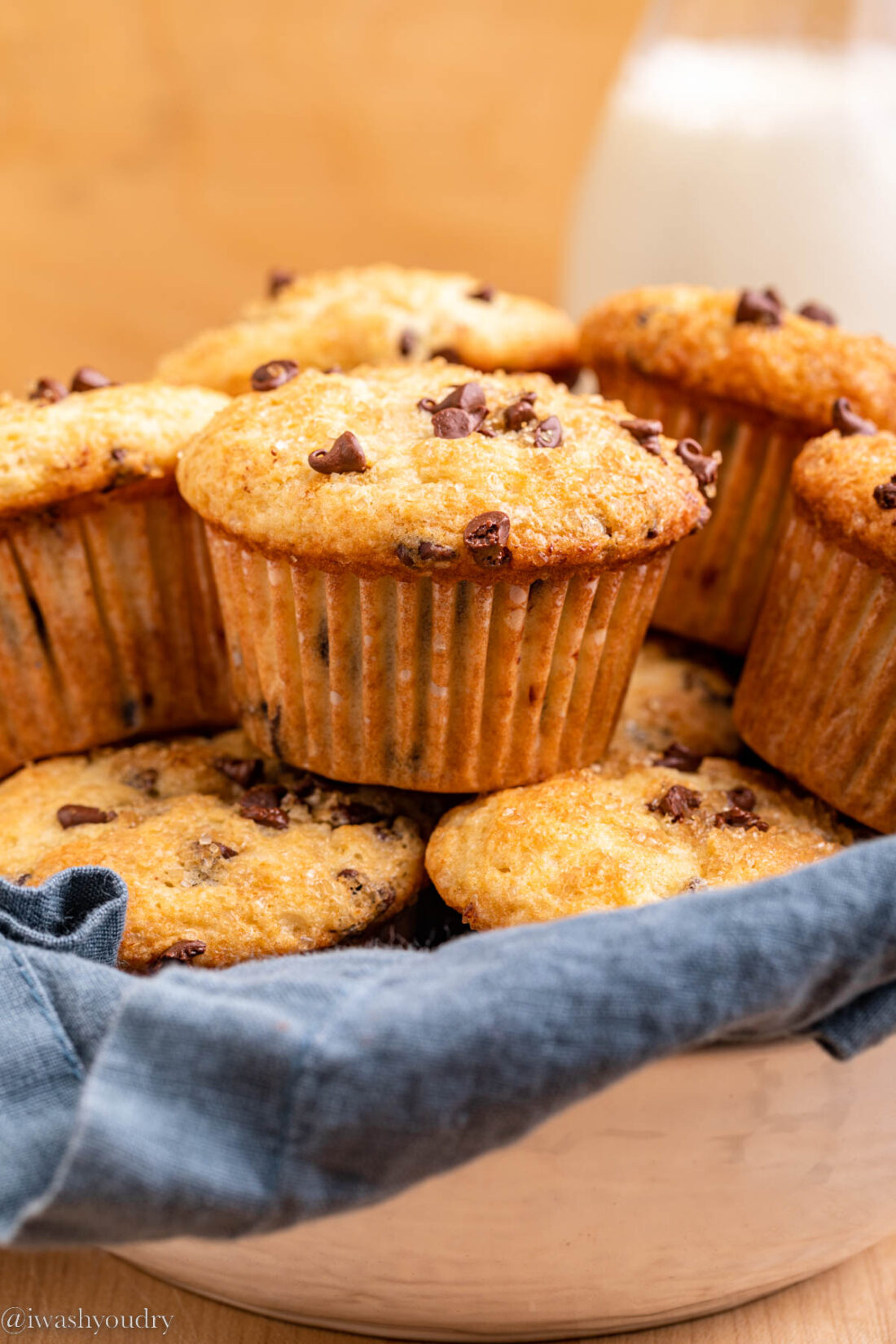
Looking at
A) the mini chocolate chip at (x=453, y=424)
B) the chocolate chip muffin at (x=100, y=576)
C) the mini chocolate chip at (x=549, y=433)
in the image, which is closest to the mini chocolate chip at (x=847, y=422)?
the mini chocolate chip at (x=549, y=433)

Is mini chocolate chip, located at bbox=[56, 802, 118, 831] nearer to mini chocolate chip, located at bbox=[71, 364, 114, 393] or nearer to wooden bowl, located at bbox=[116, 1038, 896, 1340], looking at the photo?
wooden bowl, located at bbox=[116, 1038, 896, 1340]

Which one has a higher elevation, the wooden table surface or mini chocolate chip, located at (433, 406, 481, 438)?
mini chocolate chip, located at (433, 406, 481, 438)

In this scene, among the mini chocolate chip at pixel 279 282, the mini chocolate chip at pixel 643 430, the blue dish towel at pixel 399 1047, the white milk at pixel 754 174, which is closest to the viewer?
the blue dish towel at pixel 399 1047

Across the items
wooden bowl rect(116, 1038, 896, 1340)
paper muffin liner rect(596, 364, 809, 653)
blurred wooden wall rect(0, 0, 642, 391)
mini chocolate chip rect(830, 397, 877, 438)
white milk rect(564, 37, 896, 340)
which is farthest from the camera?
blurred wooden wall rect(0, 0, 642, 391)

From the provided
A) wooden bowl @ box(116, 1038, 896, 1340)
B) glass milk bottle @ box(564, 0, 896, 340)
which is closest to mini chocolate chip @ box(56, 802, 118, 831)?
wooden bowl @ box(116, 1038, 896, 1340)

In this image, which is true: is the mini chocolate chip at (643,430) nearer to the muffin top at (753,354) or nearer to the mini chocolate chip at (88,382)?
the muffin top at (753,354)

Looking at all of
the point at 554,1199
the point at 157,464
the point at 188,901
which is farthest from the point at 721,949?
the point at 157,464

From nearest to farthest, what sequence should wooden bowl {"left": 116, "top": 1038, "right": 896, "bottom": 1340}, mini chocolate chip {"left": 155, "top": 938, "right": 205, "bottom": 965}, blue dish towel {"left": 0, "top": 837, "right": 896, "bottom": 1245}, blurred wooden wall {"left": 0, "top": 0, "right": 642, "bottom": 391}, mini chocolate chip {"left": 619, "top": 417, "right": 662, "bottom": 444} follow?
blue dish towel {"left": 0, "top": 837, "right": 896, "bottom": 1245} → wooden bowl {"left": 116, "top": 1038, "right": 896, "bottom": 1340} → mini chocolate chip {"left": 155, "top": 938, "right": 205, "bottom": 965} → mini chocolate chip {"left": 619, "top": 417, "right": 662, "bottom": 444} → blurred wooden wall {"left": 0, "top": 0, "right": 642, "bottom": 391}

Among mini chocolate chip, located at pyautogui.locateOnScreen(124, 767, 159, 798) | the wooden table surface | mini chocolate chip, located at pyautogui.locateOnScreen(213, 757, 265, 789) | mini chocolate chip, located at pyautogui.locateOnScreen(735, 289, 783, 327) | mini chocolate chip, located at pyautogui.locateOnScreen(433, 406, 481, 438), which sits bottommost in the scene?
the wooden table surface
